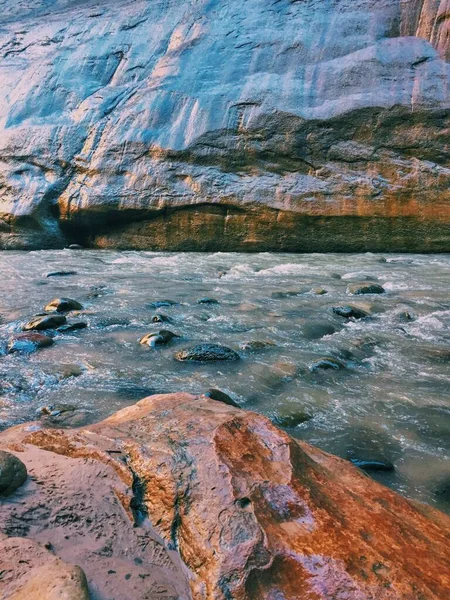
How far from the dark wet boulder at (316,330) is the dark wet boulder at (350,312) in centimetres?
35

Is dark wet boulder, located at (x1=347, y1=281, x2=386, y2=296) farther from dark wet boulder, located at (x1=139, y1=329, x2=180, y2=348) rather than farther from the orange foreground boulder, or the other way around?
the orange foreground boulder

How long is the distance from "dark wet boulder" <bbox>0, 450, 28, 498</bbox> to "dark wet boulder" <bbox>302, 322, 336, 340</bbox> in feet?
9.06

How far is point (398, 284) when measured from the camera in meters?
5.99

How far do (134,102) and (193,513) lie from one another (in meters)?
→ 11.5

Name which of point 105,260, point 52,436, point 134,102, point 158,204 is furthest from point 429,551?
point 134,102

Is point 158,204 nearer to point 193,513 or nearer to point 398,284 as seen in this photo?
point 398,284

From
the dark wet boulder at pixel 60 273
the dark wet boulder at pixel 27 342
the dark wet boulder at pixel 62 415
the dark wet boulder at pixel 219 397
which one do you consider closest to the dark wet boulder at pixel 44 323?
the dark wet boulder at pixel 27 342

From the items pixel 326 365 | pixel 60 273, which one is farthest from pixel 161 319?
pixel 60 273

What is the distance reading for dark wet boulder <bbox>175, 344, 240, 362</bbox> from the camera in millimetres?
3338

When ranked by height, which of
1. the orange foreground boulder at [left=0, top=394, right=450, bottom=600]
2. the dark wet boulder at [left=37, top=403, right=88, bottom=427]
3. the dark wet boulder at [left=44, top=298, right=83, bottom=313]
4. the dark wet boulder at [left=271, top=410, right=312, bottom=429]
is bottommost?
the dark wet boulder at [left=271, top=410, right=312, bottom=429]

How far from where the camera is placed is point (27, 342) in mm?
3527

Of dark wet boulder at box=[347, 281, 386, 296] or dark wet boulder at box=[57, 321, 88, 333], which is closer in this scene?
dark wet boulder at box=[57, 321, 88, 333]

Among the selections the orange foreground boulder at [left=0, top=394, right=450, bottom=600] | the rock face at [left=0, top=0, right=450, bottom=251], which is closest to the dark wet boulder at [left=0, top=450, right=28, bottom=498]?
the orange foreground boulder at [left=0, top=394, right=450, bottom=600]

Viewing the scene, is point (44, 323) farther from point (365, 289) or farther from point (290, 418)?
point (365, 289)
